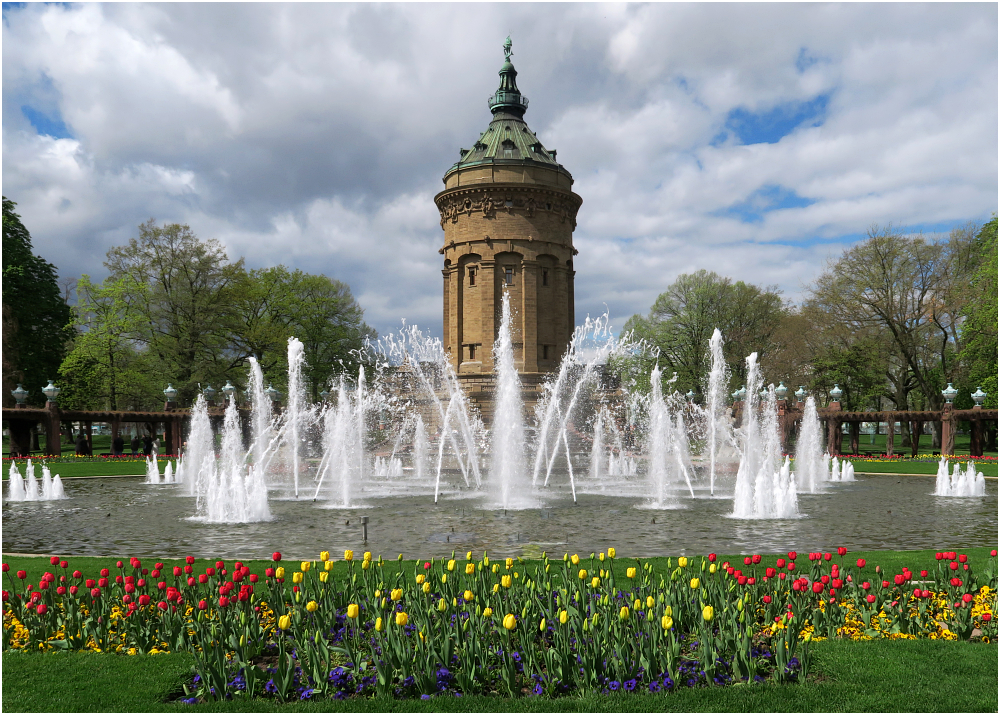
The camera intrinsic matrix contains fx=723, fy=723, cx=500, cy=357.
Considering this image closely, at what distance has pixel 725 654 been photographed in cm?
568

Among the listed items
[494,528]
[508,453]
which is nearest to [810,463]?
[508,453]

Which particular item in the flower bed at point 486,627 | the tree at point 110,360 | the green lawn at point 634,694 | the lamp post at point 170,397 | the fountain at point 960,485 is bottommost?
the fountain at point 960,485

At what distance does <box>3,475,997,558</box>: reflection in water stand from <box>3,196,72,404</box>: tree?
26.8 meters

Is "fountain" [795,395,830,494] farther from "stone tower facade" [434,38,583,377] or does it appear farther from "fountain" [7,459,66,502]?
"fountain" [7,459,66,502]

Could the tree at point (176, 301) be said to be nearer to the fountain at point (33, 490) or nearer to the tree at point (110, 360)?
the tree at point (110, 360)

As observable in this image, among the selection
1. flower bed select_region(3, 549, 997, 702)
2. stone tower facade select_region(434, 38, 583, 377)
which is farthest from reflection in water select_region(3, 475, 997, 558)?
stone tower facade select_region(434, 38, 583, 377)

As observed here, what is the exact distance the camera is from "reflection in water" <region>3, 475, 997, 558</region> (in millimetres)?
11570

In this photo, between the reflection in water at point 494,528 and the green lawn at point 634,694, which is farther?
the reflection in water at point 494,528

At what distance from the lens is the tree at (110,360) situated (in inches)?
1634

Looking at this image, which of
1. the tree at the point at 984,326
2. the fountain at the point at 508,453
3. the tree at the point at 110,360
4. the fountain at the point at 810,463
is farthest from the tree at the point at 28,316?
the tree at the point at 984,326

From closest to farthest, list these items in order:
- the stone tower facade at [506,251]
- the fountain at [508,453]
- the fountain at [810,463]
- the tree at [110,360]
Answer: the fountain at [508,453] < the fountain at [810,463] < the tree at [110,360] < the stone tower facade at [506,251]

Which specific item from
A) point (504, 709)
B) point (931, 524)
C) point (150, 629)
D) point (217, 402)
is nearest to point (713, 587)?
point (504, 709)

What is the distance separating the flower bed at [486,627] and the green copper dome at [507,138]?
39.6 meters

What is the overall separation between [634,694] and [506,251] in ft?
130
